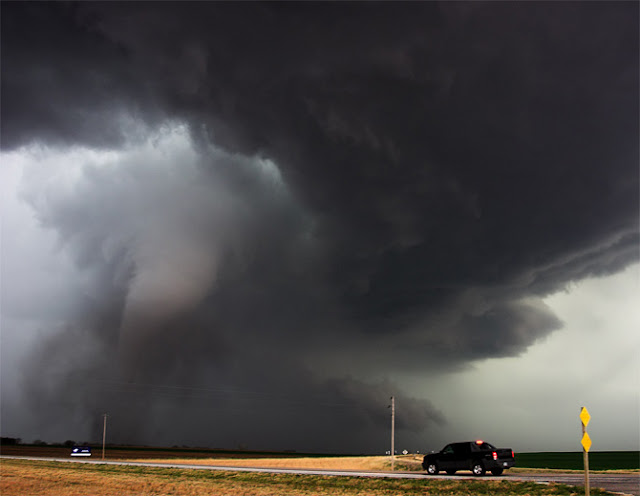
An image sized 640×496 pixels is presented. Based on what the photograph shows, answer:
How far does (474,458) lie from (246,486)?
16825mm

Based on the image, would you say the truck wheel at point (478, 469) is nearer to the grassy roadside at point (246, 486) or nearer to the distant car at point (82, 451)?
the grassy roadside at point (246, 486)

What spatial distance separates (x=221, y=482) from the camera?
4184 cm

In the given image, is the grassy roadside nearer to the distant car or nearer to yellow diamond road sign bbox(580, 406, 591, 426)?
yellow diamond road sign bbox(580, 406, 591, 426)

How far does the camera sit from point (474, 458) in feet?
134

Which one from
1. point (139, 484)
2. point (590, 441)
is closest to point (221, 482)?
point (139, 484)

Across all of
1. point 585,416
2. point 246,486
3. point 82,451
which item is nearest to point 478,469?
point 246,486

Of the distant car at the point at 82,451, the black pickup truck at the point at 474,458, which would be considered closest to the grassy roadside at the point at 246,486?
the black pickup truck at the point at 474,458

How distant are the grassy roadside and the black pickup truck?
5666 mm

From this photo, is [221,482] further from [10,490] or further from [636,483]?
[636,483]

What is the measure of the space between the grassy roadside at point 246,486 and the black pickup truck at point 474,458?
5666mm

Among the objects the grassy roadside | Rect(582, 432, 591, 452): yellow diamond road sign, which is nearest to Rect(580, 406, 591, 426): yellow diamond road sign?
Rect(582, 432, 591, 452): yellow diamond road sign

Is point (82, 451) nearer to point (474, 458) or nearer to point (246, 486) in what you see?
point (246, 486)

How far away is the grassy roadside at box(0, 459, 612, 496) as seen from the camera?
3081 centimetres

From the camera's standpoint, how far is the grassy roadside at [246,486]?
101 feet
